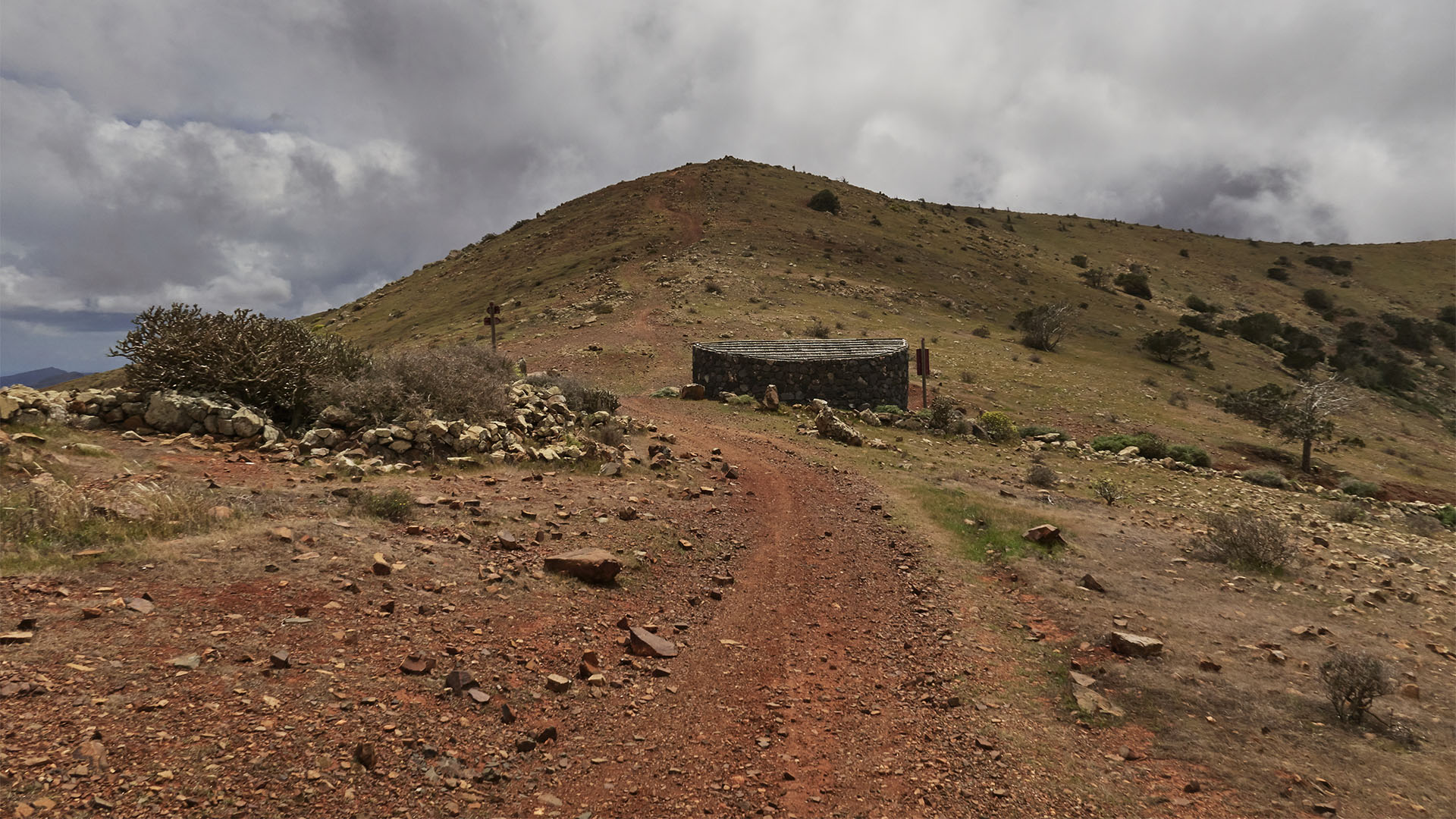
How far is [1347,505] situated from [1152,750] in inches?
555

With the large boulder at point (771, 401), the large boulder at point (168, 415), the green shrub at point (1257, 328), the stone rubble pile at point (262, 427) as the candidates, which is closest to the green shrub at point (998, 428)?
the large boulder at point (771, 401)

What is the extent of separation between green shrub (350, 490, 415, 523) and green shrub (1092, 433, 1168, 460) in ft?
59.8

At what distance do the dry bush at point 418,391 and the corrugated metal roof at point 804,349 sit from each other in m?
9.49

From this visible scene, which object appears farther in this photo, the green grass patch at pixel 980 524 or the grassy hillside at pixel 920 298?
the grassy hillside at pixel 920 298

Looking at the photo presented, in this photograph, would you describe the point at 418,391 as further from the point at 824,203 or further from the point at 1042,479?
the point at 824,203

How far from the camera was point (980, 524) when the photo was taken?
1045cm

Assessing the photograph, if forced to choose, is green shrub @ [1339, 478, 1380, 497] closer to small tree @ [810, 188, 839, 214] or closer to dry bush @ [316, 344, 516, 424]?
dry bush @ [316, 344, 516, 424]

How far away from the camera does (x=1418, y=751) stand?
5023mm

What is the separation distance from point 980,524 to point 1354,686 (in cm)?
516

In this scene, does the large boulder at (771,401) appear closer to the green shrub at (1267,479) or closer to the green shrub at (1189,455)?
the green shrub at (1189,455)

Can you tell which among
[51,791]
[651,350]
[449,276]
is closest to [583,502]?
[51,791]

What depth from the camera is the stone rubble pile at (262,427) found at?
30.2 ft

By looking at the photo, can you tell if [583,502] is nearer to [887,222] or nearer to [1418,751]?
[1418,751]

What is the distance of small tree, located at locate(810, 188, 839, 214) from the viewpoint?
61.6m
